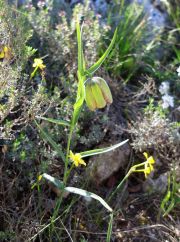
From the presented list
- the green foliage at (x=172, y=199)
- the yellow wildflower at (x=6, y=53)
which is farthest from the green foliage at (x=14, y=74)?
the green foliage at (x=172, y=199)

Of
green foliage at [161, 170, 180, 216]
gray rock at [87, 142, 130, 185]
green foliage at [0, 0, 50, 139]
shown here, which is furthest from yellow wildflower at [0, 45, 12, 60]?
green foliage at [161, 170, 180, 216]

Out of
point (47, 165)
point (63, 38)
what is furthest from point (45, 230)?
point (63, 38)

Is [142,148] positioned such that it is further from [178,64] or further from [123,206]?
[178,64]

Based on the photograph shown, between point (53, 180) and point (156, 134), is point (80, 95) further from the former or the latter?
point (156, 134)

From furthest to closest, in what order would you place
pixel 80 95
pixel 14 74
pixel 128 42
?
pixel 128 42
pixel 14 74
pixel 80 95

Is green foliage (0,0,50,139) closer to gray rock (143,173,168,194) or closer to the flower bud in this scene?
the flower bud

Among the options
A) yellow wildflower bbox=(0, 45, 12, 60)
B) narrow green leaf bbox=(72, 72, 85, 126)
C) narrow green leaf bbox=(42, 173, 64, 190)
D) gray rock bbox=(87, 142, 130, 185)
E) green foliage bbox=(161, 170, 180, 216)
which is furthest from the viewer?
gray rock bbox=(87, 142, 130, 185)

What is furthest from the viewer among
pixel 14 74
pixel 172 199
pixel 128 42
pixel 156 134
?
pixel 128 42

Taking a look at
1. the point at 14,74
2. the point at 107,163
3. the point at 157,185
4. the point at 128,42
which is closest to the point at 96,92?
the point at 14,74
